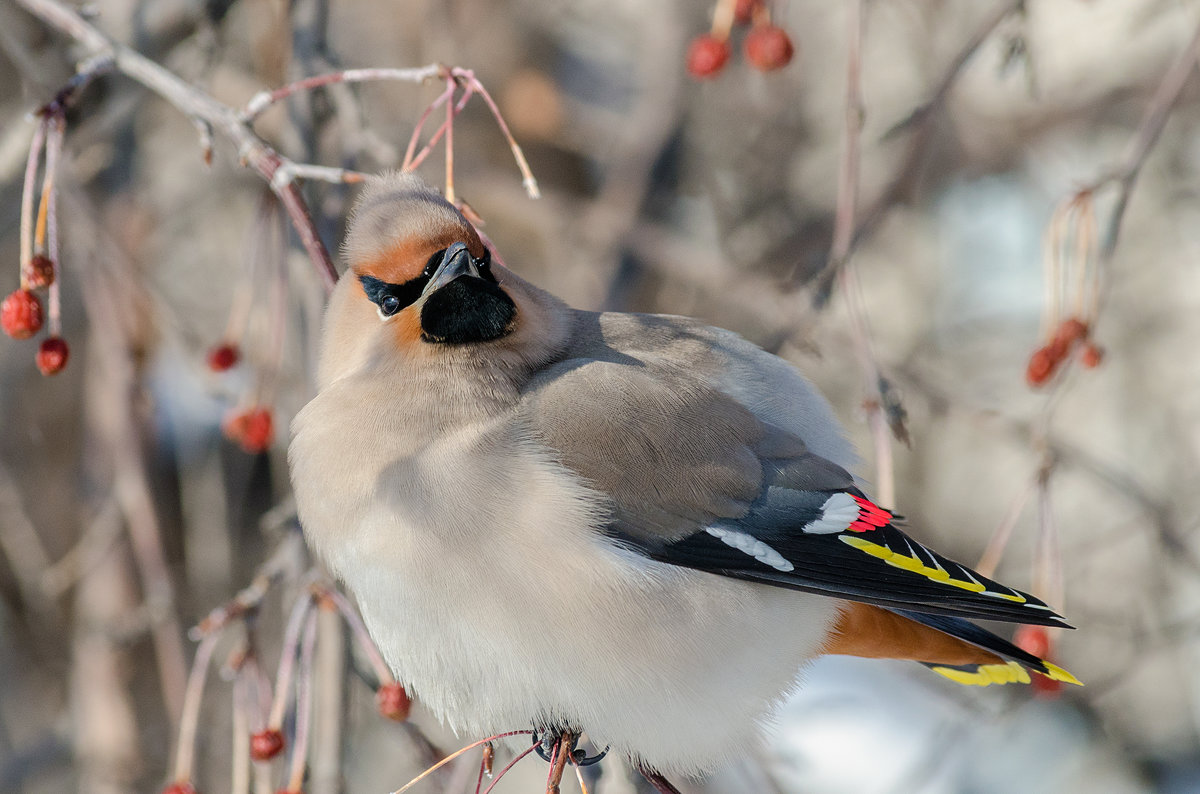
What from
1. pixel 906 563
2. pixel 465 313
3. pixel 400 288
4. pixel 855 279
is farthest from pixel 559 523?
pixel 855 279

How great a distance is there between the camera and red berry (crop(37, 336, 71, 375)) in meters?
2.32

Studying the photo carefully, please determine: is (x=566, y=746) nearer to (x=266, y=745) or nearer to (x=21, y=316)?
(x=266, y=745)

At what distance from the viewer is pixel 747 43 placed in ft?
9.45

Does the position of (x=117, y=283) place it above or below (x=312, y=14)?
below

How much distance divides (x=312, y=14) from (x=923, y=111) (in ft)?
4.74

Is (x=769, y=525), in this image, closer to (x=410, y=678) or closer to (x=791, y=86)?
(x=410, y=678)

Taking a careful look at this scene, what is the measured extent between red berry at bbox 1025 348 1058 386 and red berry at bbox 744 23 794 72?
0.90m

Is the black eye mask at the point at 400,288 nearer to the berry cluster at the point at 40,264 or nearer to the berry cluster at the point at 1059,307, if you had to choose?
the berry cluster at the point at 40,264

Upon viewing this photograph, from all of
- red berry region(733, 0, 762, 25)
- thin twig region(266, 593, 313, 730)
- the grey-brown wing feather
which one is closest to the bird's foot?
the grey-brown wing feather

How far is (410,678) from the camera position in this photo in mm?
2322

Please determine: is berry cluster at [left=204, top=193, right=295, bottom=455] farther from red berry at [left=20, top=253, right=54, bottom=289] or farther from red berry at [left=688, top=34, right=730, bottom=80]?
red berry at [left=688, top=34, right=730, bottom=80]

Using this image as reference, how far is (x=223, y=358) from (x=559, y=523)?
1096 mm

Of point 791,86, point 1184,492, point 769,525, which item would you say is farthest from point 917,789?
point 791,86

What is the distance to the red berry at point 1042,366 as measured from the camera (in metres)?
2.71
